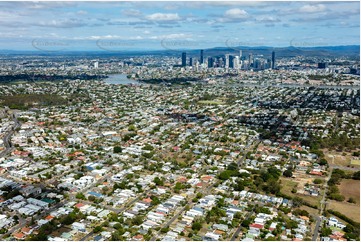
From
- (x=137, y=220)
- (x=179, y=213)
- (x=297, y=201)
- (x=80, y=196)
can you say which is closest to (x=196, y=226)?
(x=179, y=213)

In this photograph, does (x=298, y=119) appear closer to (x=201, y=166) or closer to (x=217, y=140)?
(x=217, y=140)

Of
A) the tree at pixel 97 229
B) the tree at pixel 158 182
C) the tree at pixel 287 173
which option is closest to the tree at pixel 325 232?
the tree at pixel 287 173

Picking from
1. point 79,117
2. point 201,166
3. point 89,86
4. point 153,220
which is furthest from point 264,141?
point 89,86

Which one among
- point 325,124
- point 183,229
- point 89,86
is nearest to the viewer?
point 183,229

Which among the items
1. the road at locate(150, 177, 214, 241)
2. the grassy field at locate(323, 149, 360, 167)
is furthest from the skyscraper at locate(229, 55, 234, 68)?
the road at locate(150, 177, 214, 241)

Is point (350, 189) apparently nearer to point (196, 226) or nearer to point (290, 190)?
point (290, 190)

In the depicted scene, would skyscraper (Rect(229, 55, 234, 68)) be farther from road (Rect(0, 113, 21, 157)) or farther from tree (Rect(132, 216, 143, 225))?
tree (Rect(132, 216, 143, 225))
